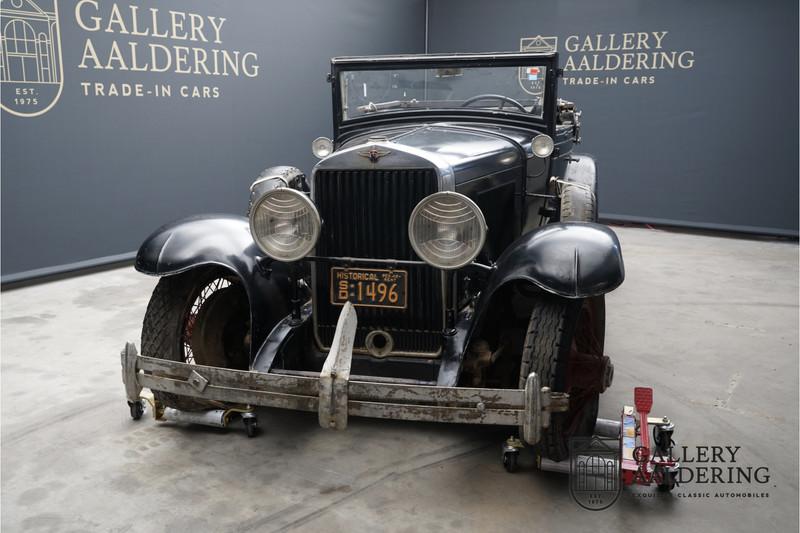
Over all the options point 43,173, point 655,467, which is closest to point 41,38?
point 43,173

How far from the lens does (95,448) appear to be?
2.67 meters

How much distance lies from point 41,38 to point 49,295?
184 centimetres

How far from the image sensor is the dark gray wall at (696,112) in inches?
267

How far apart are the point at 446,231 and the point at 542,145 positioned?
1058 mm

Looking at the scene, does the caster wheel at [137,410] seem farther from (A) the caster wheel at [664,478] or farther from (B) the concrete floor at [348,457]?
(A) the caster wheel at [664,478]

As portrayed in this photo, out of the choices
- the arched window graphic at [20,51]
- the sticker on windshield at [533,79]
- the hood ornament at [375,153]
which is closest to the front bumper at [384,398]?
the hood ornament at [375,153]

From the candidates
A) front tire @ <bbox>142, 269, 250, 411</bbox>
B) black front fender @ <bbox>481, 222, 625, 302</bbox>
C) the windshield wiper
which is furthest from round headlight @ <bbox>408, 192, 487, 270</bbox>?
the windshield wiper

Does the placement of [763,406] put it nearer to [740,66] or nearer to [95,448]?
[95,448]

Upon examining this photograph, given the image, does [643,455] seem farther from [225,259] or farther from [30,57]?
[30,57]

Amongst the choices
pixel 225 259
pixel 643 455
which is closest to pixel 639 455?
pixel 643 455

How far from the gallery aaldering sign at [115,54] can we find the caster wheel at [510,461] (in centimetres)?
424

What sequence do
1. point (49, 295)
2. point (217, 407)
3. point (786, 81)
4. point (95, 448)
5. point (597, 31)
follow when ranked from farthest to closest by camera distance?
point (597, 31) → point (786, 81) → point (49, 295) → point (217, 407) → point (95, 448)

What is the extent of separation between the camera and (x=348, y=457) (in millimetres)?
2609

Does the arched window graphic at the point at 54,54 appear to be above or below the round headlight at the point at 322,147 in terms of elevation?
above
